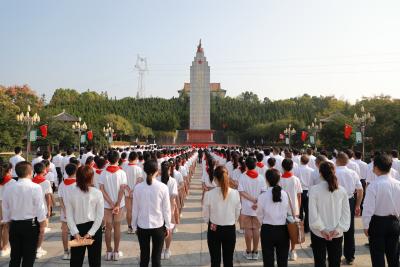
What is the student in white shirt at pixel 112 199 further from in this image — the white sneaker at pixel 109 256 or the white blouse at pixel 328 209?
the white blouse at pixel 328 209

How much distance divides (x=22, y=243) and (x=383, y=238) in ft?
14.4

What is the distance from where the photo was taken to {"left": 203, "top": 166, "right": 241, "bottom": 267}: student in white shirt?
478cm

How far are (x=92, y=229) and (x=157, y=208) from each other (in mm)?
802

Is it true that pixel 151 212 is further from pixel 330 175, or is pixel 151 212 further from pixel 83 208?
pixel 330 175

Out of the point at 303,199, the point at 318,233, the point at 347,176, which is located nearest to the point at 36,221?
the point at 318,233

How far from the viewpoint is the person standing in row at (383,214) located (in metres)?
4.73

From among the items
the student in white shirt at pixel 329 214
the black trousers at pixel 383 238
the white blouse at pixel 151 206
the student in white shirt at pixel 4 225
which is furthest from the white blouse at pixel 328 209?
the student in white shirt at pixel 4 225

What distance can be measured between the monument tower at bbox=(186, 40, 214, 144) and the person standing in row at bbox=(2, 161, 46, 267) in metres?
56.8

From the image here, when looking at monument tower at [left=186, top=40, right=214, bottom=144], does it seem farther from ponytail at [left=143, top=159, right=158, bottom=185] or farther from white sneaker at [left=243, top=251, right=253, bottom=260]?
ponytail at [left=143, top=159, right=158, bottom=185]

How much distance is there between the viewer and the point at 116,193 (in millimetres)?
6547

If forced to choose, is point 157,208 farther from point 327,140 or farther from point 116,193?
point 327,140

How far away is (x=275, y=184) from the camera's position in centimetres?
494

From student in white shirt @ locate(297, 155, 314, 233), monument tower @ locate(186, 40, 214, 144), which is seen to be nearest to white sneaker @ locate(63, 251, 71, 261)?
student in white shirt @ locate(297, 155, 314, 233)

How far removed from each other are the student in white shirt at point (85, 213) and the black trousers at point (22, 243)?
22.9 inches
